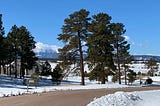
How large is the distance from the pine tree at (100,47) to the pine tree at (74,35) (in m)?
1.35

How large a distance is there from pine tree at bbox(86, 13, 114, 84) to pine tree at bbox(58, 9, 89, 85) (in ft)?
4.42

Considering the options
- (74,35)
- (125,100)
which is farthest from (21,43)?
(125,100)

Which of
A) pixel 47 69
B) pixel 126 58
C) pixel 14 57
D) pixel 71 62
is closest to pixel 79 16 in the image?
pixel 71 62

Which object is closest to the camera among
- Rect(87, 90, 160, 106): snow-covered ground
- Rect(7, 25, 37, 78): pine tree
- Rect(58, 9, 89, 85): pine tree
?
Rect(87, 90, 160, 106): snow-covered ground

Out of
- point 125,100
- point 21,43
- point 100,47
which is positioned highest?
point 21,43

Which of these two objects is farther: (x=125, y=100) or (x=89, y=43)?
(x=89, y=43)

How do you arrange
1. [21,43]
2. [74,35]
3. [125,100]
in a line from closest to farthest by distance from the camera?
[125,100], [74,35], [21,43]

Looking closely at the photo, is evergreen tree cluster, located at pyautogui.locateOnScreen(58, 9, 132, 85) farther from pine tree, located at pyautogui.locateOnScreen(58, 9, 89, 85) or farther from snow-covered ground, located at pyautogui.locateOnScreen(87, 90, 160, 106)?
snow-covered ground, located at pyautogui.locateOnScreen(87, 90, 160, 106)

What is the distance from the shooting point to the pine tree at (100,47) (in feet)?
191

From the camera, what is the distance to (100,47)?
58.9 metres

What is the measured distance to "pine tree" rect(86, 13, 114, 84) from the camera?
5809cm

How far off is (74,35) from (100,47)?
4471 millimetres

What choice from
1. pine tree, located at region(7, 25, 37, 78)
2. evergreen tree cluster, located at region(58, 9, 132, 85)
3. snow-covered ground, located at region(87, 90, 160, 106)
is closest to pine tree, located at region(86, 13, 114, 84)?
evergreen tree cluster, located at region(58, 9, 132, 85)

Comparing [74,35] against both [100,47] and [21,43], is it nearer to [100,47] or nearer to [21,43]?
[100,47]
